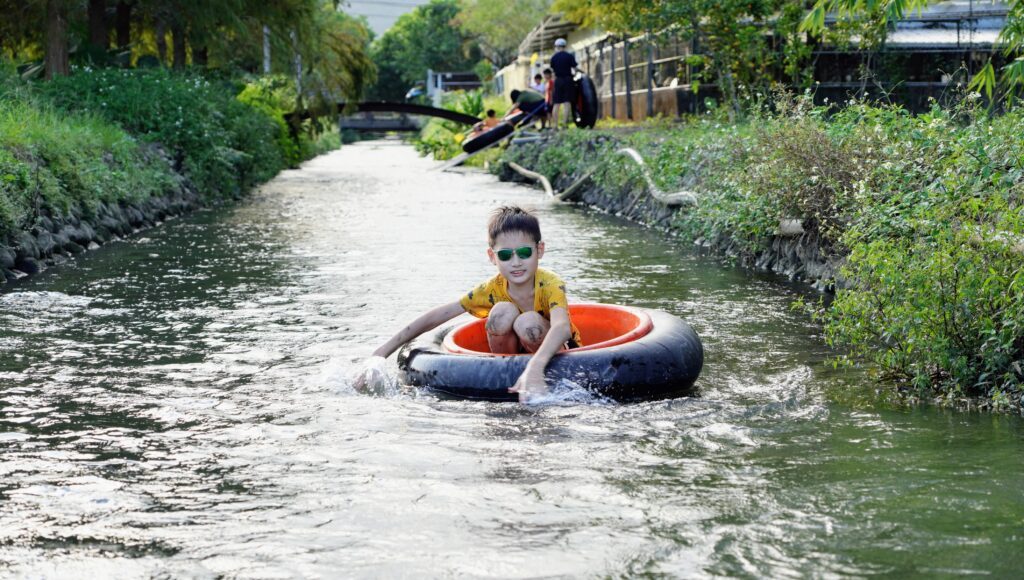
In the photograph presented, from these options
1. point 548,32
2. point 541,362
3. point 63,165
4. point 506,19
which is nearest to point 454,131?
point 548,32

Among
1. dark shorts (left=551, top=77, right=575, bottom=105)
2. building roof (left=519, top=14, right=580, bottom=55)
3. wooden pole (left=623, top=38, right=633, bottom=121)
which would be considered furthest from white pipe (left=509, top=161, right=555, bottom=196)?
building roof (left=519, top=14, right=580, bottom=55)

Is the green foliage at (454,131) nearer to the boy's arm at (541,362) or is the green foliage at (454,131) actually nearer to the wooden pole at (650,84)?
the wooden pole at (650,84)

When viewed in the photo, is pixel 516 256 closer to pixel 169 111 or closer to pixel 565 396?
pixel 565 396

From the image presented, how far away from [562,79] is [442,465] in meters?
23.3

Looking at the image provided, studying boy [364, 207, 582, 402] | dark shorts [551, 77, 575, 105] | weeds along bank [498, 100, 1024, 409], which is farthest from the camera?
dark shorts [551, 77, 575, 105]

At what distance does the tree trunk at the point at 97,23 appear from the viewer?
24.6 meters

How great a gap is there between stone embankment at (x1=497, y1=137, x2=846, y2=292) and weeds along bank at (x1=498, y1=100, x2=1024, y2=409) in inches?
1.2

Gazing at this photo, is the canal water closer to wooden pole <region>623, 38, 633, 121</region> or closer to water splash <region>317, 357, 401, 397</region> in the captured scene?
water splash <region>317, 357, 401, 397</region>

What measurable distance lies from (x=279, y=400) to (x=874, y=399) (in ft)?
10.6

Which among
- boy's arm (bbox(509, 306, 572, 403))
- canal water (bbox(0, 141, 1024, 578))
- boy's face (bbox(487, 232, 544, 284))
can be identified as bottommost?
canal water (bbox(0, 141, 1024, 578))

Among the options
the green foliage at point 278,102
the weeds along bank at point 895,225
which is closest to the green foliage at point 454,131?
the green foliage at point 278,102

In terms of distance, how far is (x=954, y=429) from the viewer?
5.93m

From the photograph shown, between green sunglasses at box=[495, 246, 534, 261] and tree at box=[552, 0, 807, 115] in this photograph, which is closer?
green sunglasses at box=[495, 246, 534, 261]

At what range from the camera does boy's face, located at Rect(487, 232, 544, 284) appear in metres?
6.81
